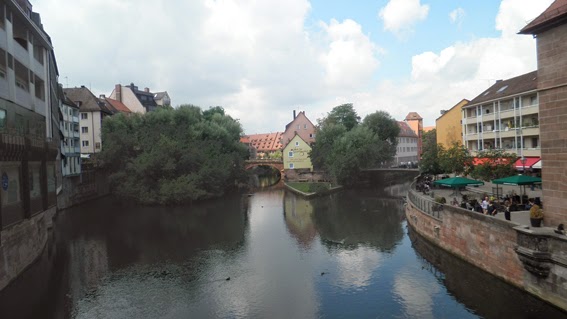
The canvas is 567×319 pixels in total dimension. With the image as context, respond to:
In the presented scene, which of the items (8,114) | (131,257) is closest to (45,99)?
(8,114)

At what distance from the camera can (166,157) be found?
50219 mm

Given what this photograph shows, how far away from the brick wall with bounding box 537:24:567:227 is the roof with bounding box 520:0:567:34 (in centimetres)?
22

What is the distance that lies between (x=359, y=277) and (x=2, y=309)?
16.2m

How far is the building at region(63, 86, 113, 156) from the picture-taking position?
59500 millimetres

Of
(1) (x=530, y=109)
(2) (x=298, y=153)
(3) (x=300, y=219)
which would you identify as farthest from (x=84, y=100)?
(1) (x=530, y=109)

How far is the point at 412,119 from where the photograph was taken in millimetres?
Answer: 133125

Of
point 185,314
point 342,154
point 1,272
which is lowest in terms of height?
point 185,314

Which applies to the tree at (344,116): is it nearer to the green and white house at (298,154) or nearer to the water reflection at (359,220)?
the green and white house at (298,154)

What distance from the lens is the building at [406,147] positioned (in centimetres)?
10312

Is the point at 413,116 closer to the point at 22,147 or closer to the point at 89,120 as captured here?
the point at 89,120

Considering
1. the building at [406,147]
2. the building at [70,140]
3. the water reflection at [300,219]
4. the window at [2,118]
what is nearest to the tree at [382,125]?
the building at [406,147]

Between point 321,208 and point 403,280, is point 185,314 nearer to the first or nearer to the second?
point 403,280

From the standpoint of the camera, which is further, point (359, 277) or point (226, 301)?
point (359, 277)

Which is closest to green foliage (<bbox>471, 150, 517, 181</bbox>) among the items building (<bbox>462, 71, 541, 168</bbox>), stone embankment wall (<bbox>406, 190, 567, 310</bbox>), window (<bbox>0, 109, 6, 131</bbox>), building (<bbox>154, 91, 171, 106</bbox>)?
building (<bbox>462, 71, 541, 168</bbox>)
